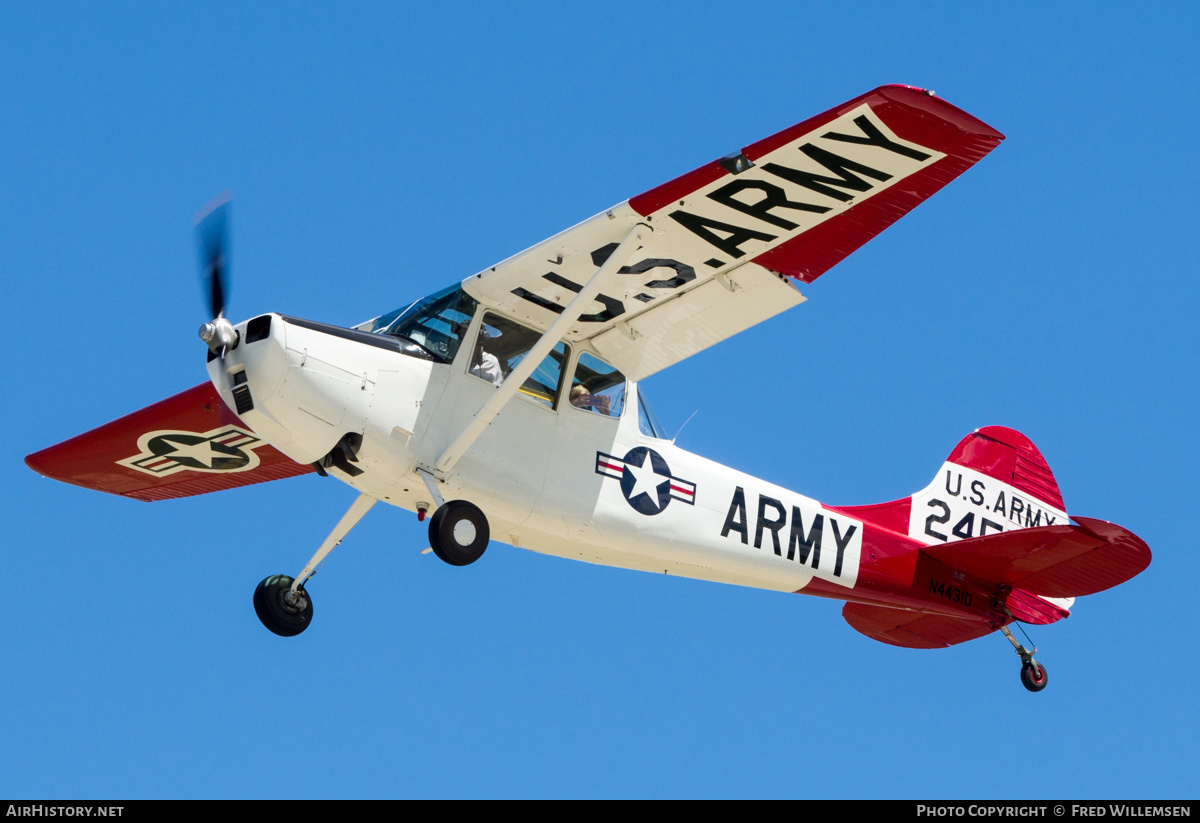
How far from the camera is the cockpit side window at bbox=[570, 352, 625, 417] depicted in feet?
35.5

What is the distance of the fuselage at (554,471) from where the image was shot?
31.4 ft

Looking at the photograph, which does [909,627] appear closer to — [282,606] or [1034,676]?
[1034,676]

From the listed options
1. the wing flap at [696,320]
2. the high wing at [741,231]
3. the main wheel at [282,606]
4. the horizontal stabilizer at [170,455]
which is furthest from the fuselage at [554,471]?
the horizontal stabilizer at [170,455]

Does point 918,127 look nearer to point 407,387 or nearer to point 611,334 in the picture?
point 611,334

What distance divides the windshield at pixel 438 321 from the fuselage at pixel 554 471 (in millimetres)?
68

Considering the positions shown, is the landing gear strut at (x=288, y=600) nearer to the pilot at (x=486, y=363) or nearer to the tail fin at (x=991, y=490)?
the pilot at (x=486, y=363)

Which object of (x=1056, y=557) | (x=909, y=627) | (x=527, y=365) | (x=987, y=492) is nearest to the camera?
(x=527, y=365)

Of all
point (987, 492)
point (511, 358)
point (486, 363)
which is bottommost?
point (486, 363)

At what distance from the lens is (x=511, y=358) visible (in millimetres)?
10484

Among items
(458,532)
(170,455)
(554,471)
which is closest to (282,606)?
(458,532)

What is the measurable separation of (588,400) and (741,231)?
5.66ft

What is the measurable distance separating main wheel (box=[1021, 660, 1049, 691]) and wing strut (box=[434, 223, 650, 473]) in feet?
17.3

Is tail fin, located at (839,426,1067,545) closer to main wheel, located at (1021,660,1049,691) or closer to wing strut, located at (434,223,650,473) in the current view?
main wheel, located at (1021,660,1049,691)

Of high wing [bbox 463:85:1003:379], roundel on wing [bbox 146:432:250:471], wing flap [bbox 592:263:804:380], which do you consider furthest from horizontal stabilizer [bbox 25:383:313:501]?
wing flap [bbox 592:263:804:380]
